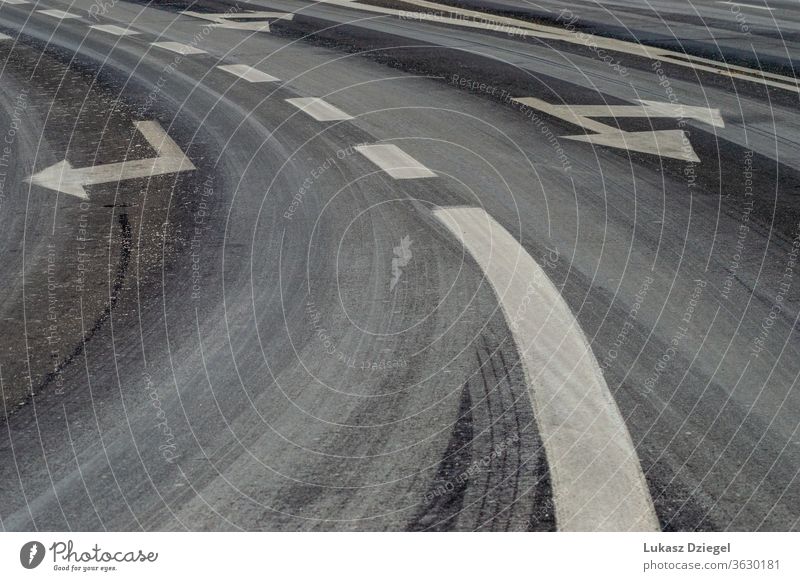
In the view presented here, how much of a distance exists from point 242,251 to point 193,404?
8.59 ft

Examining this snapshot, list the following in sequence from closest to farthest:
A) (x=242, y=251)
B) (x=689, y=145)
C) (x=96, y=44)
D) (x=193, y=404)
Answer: (x=193, y=404) < (x=242, y=251) < (x=689, y=145) < (x=96, y=44)

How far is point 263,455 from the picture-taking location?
5.20m

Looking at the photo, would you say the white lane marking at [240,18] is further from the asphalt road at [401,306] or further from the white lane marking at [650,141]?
the white lane marking at [650,141]

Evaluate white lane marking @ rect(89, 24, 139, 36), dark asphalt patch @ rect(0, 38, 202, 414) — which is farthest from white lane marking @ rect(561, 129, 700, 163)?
white lane marking @ rect(89, 24, 139, 36)

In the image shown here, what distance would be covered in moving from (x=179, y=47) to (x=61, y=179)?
8263 mm

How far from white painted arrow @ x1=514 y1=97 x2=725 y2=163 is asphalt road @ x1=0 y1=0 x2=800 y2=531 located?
6cm

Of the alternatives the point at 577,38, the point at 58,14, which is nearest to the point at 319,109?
the point at 577,38

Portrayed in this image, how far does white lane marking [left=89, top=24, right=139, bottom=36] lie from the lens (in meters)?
19.7

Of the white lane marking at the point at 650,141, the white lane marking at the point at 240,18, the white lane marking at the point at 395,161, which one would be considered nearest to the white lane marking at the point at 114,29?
the white lane marking at the point at 240,18

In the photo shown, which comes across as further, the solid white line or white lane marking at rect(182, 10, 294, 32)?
white lane marking at rect(182, 10, 294, 32)

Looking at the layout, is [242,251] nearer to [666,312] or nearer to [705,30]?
[666,312]

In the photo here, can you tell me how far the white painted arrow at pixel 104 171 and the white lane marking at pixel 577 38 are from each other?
27.1 ft

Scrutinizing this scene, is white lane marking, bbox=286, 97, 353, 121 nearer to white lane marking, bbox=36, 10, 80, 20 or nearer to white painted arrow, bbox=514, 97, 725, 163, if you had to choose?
white painted arrow, bbox=514, 97, 725, 163
